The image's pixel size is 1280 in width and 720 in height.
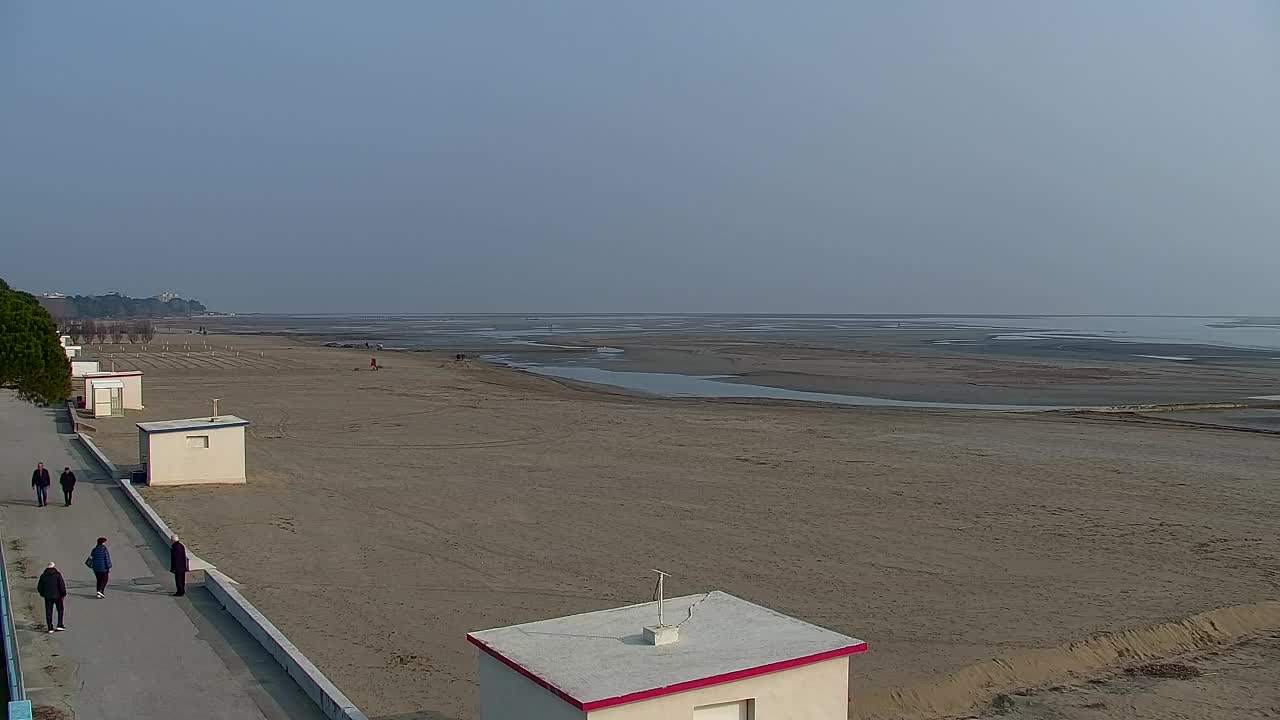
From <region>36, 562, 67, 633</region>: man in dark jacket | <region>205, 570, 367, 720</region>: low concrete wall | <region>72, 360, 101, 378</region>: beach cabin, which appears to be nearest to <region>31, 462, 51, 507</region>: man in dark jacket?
<region>205, 570, 367, 720</region>: low concrete wall

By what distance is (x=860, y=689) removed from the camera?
45.0 feet

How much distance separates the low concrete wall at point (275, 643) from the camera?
1160 centimetres

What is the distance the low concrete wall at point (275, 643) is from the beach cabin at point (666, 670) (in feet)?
7.44

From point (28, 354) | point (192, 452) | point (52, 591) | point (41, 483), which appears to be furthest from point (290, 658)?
point (28, 354)

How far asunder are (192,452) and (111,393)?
20.1 metres

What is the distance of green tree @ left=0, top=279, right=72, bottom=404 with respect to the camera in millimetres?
26953

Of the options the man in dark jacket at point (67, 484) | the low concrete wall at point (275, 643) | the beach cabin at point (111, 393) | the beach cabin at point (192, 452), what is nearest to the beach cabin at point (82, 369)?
the beach cabin at point (111, 393)

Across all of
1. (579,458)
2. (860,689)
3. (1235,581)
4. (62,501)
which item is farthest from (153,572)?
(1235,581)

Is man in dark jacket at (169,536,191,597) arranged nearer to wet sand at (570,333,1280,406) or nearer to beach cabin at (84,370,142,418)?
beach cabin at (84,370,142,418)

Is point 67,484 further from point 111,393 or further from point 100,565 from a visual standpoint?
point 111,393

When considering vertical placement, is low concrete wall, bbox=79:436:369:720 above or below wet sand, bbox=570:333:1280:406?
below

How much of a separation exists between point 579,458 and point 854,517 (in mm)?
11394

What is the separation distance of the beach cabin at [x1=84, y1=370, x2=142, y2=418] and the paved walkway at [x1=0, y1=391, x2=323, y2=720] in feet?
72.6

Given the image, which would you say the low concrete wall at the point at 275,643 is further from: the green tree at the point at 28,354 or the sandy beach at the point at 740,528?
the green tree at the point at 28,354
